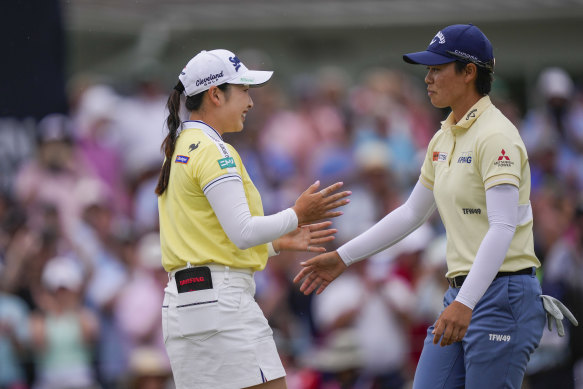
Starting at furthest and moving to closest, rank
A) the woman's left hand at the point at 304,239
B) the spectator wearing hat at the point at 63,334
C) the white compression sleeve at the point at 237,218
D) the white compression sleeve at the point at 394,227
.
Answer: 1. the spectator wearing hat at the point at 63,334
2. the white compression sleeve at the point at 394,227
3. the woman's left hand at the point at 304,239
4. the white compression sleeve at the point at 237,218

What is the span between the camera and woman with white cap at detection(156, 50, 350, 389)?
4656 millimetres

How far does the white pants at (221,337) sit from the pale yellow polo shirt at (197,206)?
0.27 feet

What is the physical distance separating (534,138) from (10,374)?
5.66 m

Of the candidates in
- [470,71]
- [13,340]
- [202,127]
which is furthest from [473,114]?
[13,340]

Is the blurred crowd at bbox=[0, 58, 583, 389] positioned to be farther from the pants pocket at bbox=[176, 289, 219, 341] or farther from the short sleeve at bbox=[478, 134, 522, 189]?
the short sleeve at bbox=[478, 134, 522, 189]

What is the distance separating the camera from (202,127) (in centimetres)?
488

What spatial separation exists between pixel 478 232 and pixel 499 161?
13.9 inches

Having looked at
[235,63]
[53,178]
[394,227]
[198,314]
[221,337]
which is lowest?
[221,337]

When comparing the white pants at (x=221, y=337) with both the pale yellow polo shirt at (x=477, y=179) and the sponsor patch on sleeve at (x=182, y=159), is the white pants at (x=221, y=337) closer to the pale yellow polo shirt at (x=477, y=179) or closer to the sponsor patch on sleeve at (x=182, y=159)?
the sponsor patch on sleeve at (x=182, y=159)

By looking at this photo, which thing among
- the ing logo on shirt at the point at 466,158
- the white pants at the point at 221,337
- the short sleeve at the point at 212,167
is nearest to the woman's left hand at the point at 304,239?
the white pants at the point at 221,337

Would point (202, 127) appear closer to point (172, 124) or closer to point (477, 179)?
point (172, 124)

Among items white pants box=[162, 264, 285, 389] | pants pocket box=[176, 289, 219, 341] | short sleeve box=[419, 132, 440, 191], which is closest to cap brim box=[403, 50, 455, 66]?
short sleeve box=[419, 132, 440, 191]

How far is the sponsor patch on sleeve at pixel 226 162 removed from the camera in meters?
4.67

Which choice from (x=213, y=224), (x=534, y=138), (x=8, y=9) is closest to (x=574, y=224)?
(x=534, y=138)
